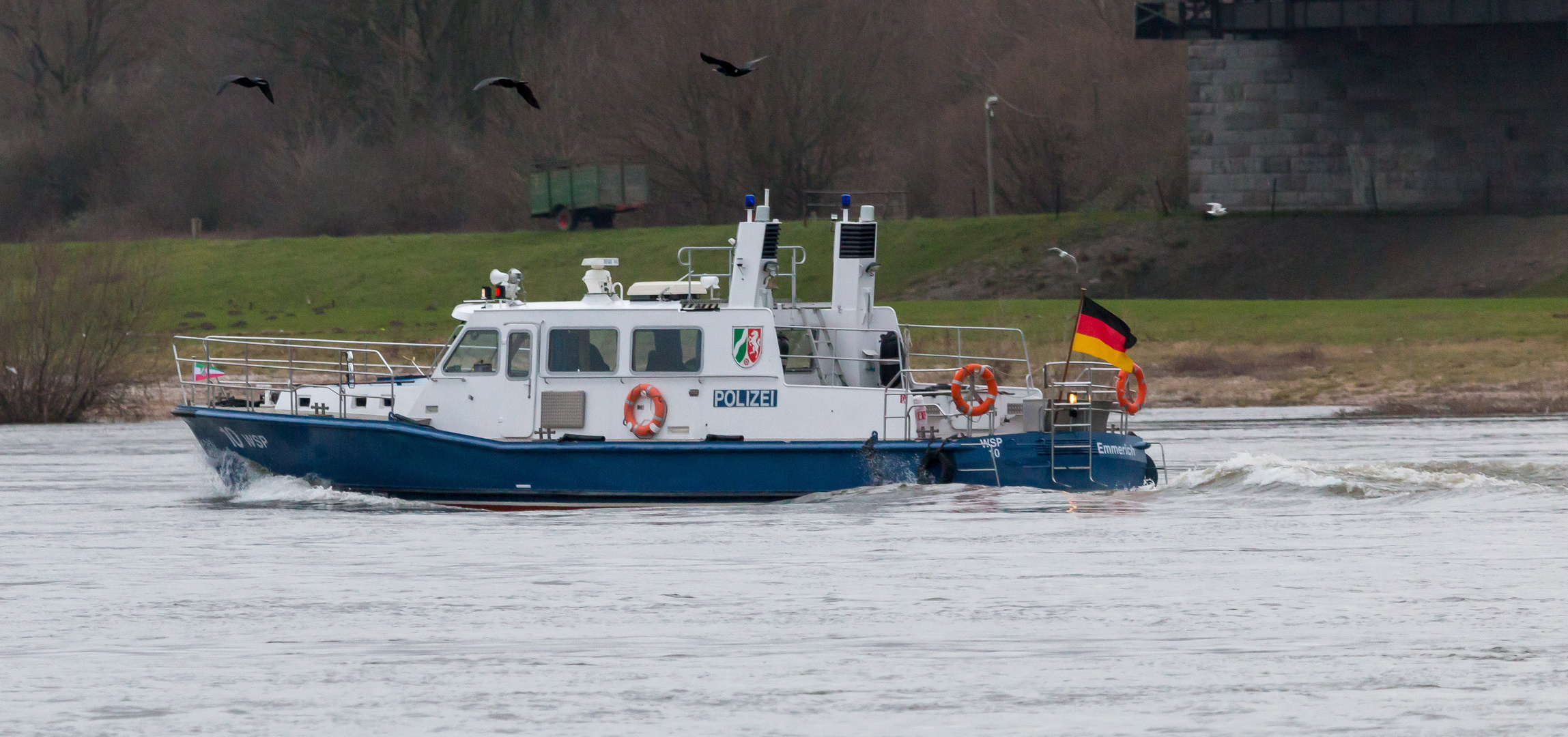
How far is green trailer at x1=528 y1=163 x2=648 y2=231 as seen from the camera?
2297 inches

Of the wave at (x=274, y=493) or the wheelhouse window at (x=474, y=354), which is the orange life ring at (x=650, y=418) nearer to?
the wheelhouse window at (x=474, y=354)

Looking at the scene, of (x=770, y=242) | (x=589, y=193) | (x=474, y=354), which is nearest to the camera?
(x=474, y=354)

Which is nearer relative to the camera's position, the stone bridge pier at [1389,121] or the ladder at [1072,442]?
the ladder at [1072,442]

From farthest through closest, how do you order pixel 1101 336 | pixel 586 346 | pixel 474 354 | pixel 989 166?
pixel 989 166
pixel 474 354
pixel 586 346
pixel 1101 336

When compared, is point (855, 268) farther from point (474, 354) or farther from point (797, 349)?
point (474, 354)

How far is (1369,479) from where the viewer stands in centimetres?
2128

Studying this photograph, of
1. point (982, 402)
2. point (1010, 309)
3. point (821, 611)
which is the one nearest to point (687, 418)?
point (982, 402)

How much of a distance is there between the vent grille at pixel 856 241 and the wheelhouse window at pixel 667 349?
6.36ft

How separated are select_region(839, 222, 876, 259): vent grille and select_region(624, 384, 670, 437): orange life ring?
8.39 feet

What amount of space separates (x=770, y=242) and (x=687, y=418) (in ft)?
6.58

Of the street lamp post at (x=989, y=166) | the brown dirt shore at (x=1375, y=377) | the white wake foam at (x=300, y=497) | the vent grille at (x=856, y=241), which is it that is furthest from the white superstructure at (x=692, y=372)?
the street lamp post at (x=989, y=166)

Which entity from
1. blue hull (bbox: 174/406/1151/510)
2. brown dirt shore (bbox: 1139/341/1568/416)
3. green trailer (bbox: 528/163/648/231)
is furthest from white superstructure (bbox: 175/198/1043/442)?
green trailer (bbox: 528/163/648/231)

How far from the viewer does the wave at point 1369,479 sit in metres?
20.9

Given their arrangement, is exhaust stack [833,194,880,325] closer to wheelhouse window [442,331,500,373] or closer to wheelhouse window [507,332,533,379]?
wheelhouse window [507,332,533,379]
